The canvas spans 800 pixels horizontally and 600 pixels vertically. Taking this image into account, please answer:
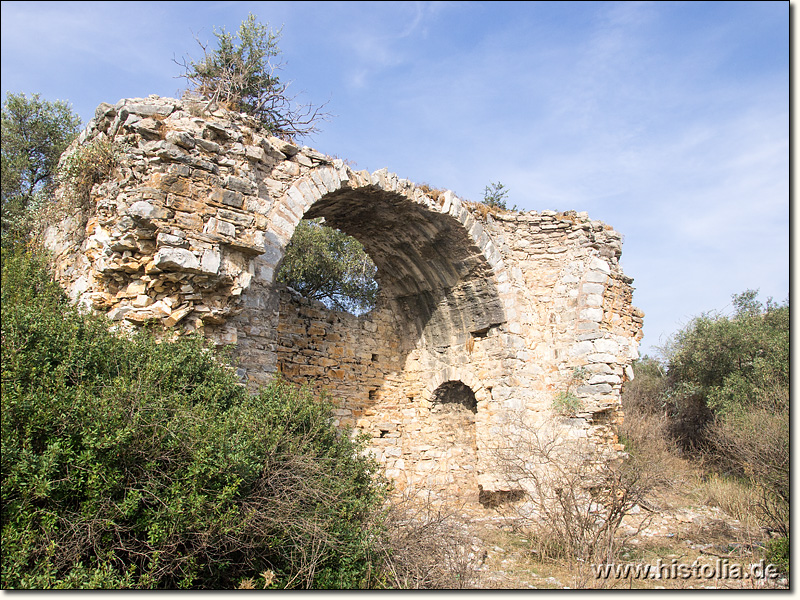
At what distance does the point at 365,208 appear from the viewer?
909 cm

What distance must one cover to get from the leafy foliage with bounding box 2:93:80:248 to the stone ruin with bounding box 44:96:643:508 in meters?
4.93

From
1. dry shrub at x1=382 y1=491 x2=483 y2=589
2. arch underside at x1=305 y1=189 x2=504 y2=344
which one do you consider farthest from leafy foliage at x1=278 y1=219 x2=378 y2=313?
dry shrub at x1=382 y1=491 x2=483 y2=589

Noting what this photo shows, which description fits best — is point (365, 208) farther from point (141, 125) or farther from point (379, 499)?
point (379, 499)

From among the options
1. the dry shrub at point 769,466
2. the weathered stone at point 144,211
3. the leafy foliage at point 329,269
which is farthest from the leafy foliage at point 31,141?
the dry shrub at point 769,466

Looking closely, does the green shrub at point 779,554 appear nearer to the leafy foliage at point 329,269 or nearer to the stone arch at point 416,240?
the stone arch at point 416,240

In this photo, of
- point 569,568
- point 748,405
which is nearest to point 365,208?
point 569,568

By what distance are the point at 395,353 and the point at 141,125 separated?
6.30 meters

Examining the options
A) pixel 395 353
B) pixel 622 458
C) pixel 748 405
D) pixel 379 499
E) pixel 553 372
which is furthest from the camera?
pixel 748 405

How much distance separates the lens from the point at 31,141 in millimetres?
11742

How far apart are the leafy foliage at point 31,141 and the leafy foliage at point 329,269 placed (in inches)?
194

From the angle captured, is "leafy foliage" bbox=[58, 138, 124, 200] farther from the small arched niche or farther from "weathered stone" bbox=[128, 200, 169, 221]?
the small arched niche

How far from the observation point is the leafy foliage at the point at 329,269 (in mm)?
13797

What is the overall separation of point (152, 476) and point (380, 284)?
7406 mm

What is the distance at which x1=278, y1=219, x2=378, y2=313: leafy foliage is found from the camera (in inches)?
543
